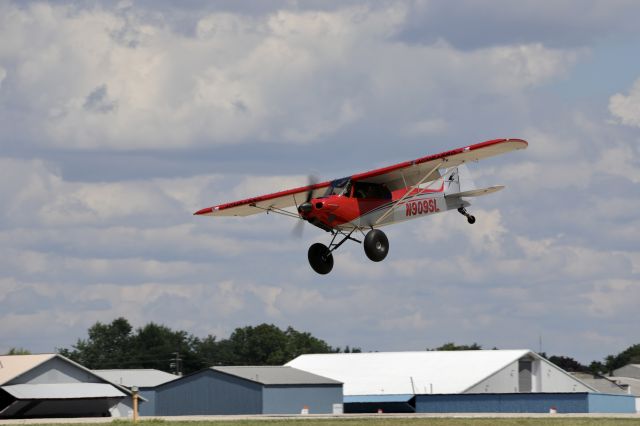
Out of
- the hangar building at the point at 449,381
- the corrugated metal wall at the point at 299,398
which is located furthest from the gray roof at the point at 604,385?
the corrugated metal wall at the point at 299,398

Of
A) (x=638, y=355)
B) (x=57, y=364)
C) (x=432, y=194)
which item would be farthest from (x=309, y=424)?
(x=638, y=355)

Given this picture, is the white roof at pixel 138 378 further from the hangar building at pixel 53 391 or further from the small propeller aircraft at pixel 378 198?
the small propeller aircraft at pixel 378 198

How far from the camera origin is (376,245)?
134 feet

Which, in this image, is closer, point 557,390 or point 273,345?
point 557,390

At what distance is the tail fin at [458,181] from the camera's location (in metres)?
46.4

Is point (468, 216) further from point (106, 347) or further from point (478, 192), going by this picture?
point (106, 347)

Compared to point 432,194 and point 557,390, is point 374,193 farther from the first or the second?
point 557,390

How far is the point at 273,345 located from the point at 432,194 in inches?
4622

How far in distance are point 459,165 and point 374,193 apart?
10.8ft

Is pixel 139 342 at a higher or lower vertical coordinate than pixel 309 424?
higher

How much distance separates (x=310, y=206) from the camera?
40.2 metres

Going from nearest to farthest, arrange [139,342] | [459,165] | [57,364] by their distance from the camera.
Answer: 1. [459,165]
2. [57,364]
3. [139,342]

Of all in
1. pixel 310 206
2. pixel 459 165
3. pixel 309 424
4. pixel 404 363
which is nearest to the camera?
pixel 310 206

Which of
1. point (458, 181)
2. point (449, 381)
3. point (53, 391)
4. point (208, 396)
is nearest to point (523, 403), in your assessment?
point (449, 381)
